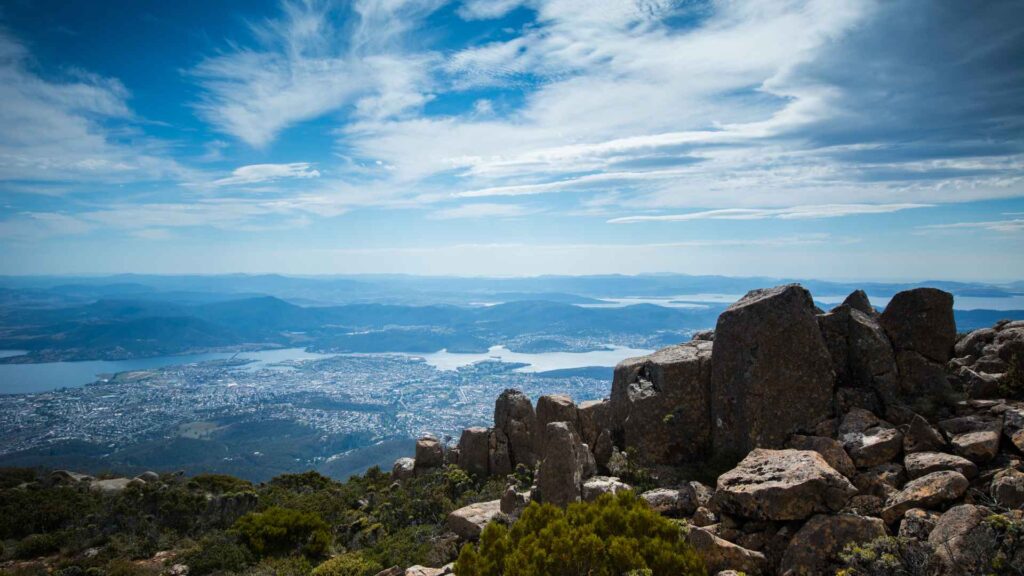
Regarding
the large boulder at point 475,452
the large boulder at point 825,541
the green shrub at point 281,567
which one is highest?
the large boulder at point 825,541

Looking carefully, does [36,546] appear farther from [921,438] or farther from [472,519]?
[921,438]

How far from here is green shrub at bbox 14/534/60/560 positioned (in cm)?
1886

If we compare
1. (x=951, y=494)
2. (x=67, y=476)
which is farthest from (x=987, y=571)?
(x=67, y=476)

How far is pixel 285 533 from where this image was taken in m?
18.2

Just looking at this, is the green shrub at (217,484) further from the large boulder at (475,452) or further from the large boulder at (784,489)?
the large boulder at (784,489)

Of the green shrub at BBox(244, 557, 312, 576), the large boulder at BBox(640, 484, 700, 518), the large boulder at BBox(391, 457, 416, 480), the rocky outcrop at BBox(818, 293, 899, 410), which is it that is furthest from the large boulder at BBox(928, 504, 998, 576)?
the large boulder at BBox(391, 457, 416, 480)

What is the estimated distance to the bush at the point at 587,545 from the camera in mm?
8773

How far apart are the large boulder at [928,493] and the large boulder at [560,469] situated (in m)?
6.84

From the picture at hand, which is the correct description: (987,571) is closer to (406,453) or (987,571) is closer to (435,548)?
(435,548)

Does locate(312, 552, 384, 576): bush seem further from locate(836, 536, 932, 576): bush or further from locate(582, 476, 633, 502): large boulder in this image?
locate(836, 536, 932, 576): bush

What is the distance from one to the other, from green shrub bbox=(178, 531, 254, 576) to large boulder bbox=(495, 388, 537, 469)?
1022cm

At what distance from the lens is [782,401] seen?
1328 centimetres

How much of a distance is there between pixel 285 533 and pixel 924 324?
2117 cm

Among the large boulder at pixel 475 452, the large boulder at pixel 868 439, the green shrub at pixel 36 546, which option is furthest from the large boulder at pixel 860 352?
the green shrub at pixel 36 546
